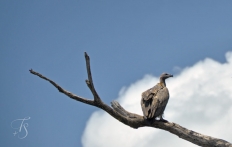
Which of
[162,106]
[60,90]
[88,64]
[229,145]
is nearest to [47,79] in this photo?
[60,90]

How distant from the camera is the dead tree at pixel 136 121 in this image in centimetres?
1237

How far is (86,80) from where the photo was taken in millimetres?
12086

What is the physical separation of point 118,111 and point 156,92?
5.62 feet

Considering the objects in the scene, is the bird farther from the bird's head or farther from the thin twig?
the bird's head

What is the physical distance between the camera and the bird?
13094 millimetres

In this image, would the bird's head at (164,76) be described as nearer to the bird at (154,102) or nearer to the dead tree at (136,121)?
the bird at (154,102)

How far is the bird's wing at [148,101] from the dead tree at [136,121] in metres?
0.25

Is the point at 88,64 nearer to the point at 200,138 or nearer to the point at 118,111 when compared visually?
the point at 118,111

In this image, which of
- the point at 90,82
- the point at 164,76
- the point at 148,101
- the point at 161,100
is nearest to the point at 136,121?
the point at 148,101

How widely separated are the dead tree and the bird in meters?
0.23

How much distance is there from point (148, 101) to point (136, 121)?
880mm

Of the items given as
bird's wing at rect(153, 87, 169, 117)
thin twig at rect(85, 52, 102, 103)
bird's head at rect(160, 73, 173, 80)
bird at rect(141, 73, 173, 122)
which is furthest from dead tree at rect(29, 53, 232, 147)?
bird's head at rect(160, 73, 173, 80)

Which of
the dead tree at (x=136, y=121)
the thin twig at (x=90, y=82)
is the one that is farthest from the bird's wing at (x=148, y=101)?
the thin twig at (x=90, y=82)

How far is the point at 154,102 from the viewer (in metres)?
13.6
